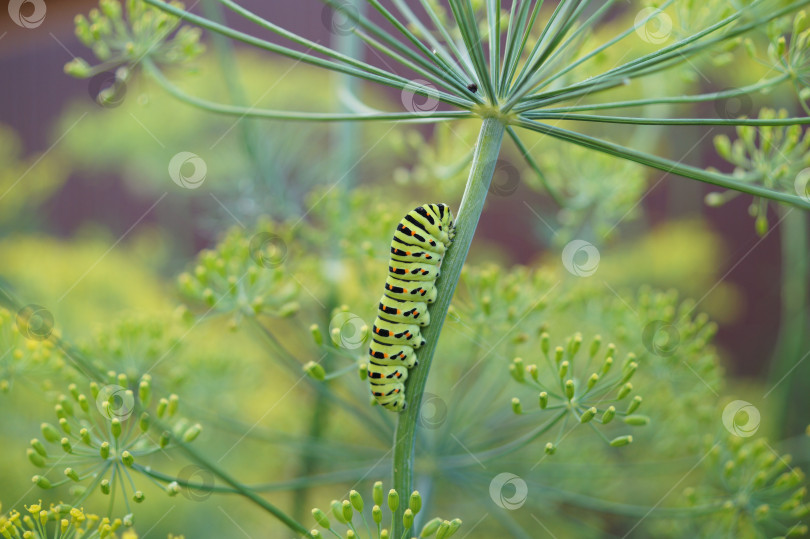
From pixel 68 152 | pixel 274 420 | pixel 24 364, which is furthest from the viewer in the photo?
pixel 68 152

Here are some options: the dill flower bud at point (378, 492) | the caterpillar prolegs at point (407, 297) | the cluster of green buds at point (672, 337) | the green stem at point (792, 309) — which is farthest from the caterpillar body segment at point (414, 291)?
the green stem at point (792, 309)

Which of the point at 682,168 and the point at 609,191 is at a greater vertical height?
the point at 609,191

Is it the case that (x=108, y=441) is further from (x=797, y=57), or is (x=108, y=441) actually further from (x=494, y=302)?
(x=797, y=57)

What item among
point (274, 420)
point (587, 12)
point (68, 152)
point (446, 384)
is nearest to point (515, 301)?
point (446, 384)

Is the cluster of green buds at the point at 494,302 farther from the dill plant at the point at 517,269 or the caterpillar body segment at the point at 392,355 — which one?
the caterpillar body segment at the point at 392,355

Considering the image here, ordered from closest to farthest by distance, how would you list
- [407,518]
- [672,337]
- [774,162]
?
1. [407,518]
2. [774,162]
3. [672,337]

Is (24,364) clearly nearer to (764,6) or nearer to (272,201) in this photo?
(272,201)

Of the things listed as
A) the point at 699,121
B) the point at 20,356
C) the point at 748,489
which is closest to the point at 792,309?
the point at 748,489
